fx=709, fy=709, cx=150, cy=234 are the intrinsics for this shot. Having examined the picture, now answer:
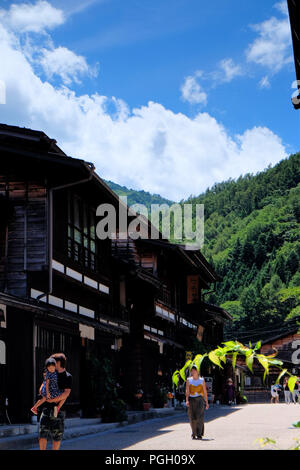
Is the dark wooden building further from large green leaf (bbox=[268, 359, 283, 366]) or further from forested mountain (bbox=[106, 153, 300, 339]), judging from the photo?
forested mountain (bbox=[106, 153, 300, 339])

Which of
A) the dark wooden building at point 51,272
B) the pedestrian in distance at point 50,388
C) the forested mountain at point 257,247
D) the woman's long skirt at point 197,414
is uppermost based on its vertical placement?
the forested mountain at point 257,247

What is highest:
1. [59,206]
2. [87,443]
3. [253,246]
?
[253,246]

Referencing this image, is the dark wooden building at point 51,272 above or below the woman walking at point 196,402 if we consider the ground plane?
above

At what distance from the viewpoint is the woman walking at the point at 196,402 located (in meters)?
15.3

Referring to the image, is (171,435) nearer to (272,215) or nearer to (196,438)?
(196,438)

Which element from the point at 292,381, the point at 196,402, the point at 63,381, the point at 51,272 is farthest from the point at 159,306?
the point at 292,381

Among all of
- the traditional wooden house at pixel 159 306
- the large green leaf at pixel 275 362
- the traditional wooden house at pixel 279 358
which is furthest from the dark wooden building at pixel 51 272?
the traditional wooden house at pixel 279 358

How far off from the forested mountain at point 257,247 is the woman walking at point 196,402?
8584cm

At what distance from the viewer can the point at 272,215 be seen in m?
129

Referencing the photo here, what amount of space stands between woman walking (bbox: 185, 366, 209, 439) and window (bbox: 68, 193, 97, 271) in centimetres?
719

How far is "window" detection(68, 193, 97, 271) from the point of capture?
21.5m

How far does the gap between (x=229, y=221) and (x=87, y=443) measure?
113854 millimetres

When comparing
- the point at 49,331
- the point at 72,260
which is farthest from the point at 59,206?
the point at 49,331

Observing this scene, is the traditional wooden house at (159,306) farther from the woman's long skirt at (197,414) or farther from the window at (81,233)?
the woman's long skirt at (197,414)
